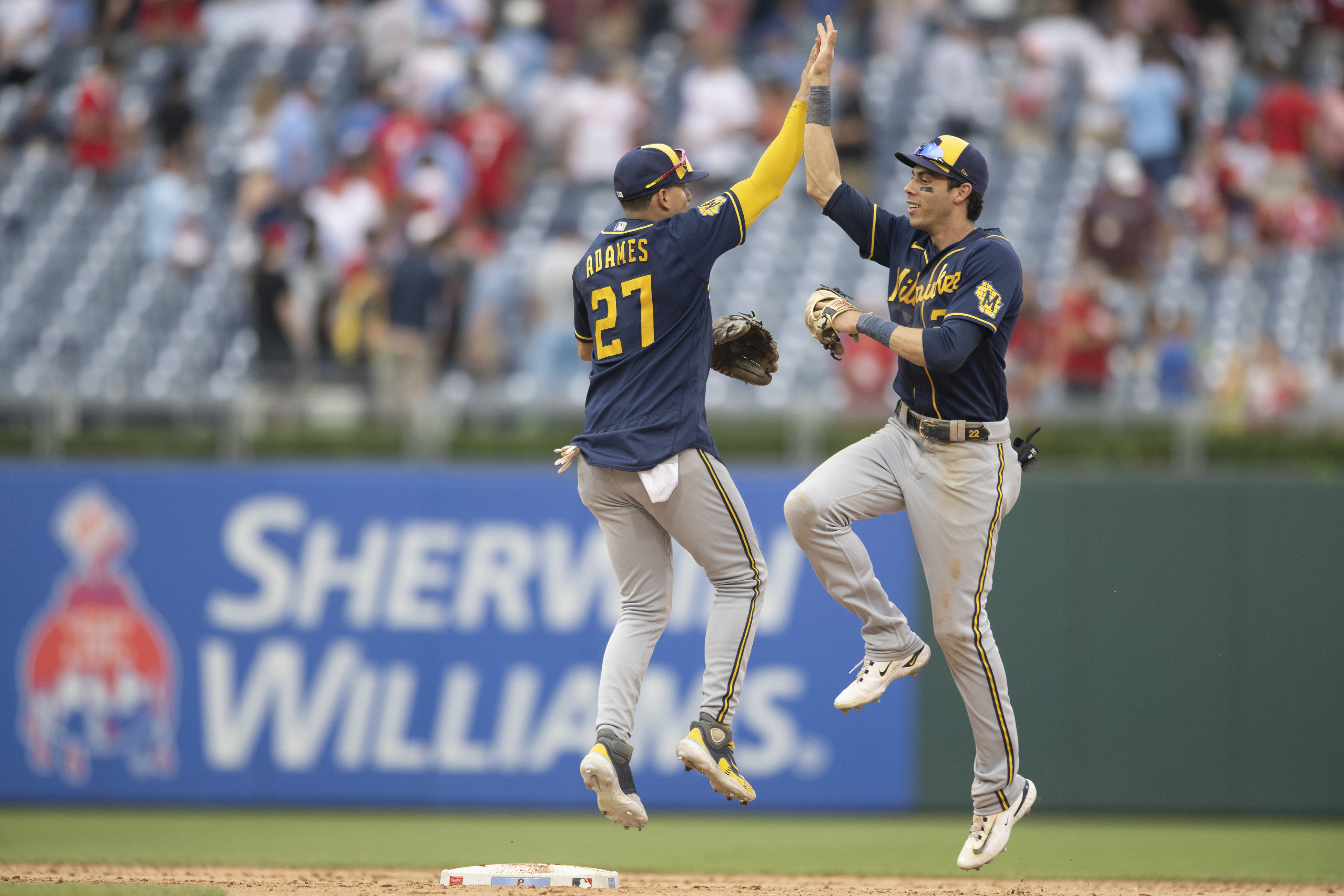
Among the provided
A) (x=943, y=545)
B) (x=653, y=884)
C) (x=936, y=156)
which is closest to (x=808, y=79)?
(x=936, y=156)

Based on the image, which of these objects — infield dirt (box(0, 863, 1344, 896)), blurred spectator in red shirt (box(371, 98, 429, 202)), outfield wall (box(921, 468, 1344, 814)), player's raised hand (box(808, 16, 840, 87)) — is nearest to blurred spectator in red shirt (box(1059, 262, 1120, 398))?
outfield wall (box(921, 468, 1344, 814))

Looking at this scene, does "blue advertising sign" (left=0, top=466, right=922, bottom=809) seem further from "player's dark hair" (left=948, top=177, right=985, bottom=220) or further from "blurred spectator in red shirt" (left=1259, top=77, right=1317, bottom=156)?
"blurred spectator in red shirt" (left=1259, top=77, right=1317, bottom=156)

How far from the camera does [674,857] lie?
328 inches

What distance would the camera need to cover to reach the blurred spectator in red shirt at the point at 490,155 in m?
13.3

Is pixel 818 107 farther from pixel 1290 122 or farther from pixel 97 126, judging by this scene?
pixel 97 126

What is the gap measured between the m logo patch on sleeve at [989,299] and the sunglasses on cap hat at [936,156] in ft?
1.37

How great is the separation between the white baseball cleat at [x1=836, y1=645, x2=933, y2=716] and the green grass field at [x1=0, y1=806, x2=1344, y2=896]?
204 centimetres

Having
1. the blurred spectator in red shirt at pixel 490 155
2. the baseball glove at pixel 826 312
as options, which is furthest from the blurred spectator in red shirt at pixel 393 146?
the baseball glove at pixel 826 312

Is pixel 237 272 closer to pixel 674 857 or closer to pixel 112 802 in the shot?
pixel 112 802

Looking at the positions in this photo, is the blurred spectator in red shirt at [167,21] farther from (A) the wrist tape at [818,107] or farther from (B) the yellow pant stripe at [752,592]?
(B) the yellow pant stripe at [752,592]

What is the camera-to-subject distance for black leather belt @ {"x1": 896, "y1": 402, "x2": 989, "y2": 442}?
5945 millimetres

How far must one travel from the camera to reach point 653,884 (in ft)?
22.4

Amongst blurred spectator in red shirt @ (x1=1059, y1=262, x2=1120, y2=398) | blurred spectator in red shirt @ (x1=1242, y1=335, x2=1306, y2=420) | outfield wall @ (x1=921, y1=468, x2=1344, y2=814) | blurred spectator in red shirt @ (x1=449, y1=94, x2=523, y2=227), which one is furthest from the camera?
blurred spectator in red shirt @ (x1=449, y1=94, x2=523, y2=227)

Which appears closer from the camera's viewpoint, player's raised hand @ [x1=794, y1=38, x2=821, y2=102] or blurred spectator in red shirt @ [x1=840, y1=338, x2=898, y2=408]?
player's raised hand @ [x1=794, y1=38, x2=821, y2=102]
